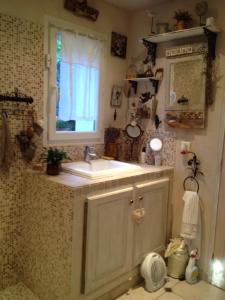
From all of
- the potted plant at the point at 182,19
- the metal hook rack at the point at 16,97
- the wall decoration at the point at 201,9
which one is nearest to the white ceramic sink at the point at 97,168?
the metal hook rack at the point at 16,97

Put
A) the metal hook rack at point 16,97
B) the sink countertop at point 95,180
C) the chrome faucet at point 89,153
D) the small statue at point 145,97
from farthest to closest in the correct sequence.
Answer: the small statue at point 145,97 → the chrome faucet at point 89,153 → the metal hook rack at point 16,97 → the sink countertop at point 95,180

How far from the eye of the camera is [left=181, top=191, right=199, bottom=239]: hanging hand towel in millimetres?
2322

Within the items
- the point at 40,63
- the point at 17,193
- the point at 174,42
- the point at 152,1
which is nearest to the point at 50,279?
the point at 17,193

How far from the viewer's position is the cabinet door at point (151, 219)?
2211 millimetres

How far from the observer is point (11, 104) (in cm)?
200

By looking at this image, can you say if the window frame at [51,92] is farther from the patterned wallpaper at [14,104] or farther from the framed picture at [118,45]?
the framed picture at [118,45]

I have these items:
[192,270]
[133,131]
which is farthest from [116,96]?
[192,270]

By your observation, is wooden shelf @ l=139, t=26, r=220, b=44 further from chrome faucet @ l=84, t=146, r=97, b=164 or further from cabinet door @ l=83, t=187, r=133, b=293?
cabinet door @ l=83, t=187, r=133, b=293

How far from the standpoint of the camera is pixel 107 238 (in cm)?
194

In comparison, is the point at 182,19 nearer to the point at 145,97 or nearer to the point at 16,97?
the point at 145,97

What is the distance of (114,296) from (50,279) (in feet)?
1.80

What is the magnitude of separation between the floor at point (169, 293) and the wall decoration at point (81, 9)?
7.59 ft

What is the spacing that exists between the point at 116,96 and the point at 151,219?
50.8 inches

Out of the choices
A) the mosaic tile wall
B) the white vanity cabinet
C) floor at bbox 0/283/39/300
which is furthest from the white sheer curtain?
floor at bbox 0/283/39/300
